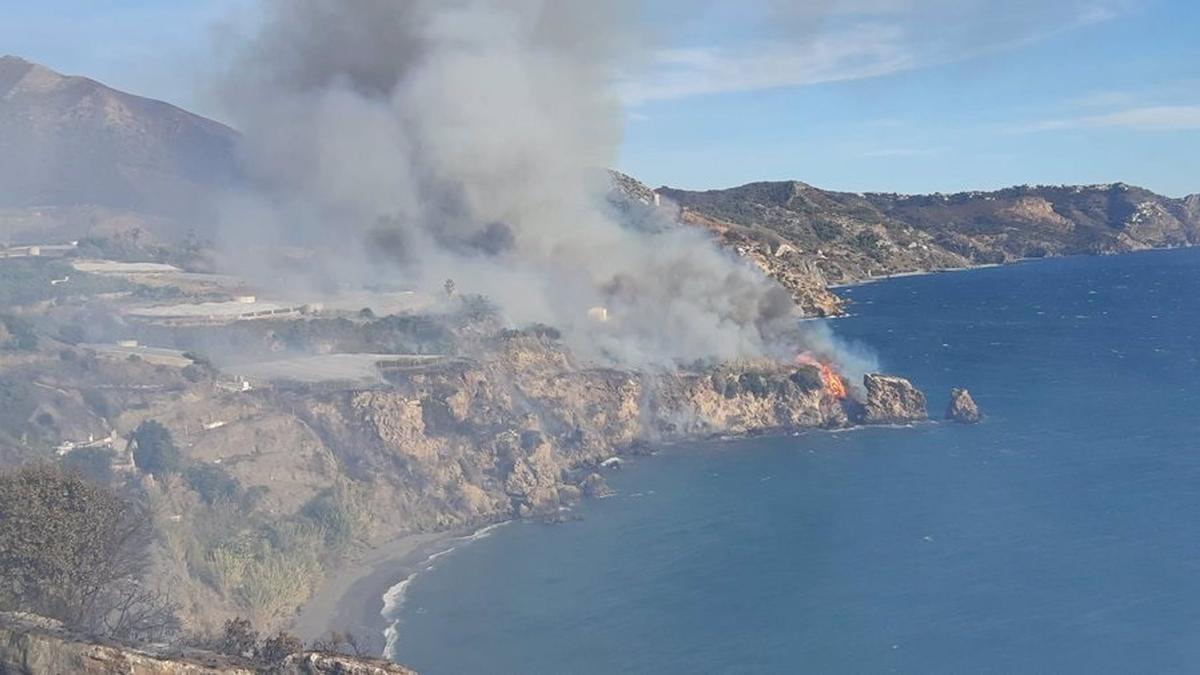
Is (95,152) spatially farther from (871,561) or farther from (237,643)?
(237,643)

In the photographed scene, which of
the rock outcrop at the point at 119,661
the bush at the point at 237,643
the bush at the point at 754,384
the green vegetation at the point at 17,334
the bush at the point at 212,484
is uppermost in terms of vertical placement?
the green vegetation at the point at 17,334

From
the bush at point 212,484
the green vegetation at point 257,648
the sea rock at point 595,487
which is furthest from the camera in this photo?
the sea rock at point 595,487

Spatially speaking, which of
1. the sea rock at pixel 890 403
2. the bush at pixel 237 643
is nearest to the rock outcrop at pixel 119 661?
the bush at pixel 237 643

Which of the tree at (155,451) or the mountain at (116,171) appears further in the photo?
the mountain at (116,171)

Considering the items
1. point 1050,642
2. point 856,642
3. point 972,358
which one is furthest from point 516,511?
point 972,358

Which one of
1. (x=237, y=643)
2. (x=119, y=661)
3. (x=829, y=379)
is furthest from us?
(x=829, y=379)

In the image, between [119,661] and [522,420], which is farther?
[522,420]

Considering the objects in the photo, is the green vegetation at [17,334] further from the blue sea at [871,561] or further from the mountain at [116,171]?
the mountain at [116,171]

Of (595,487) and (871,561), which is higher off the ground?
(595,487)

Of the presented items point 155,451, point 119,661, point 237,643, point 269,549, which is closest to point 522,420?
point 155,451
